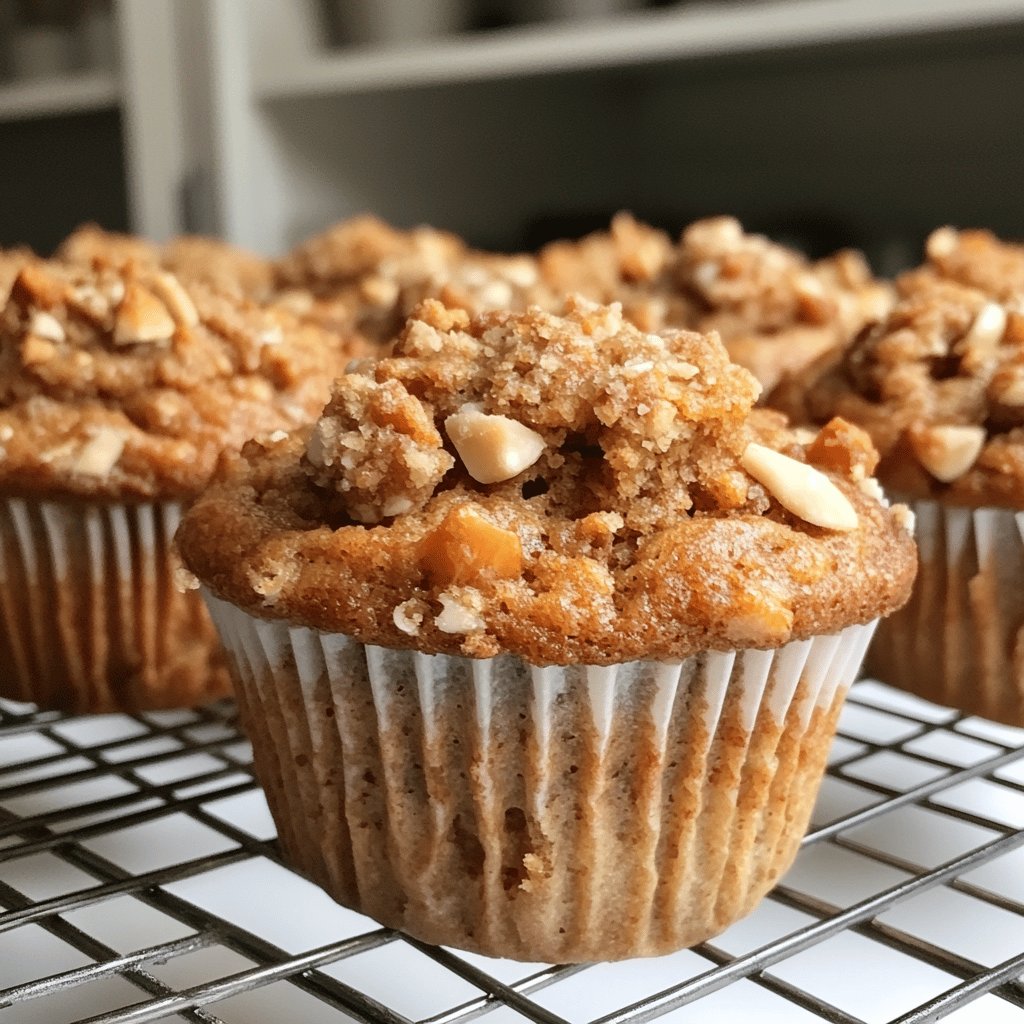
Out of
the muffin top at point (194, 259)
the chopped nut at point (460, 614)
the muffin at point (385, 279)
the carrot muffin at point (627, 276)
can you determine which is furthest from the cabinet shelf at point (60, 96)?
the chopped nut at point (460, 614)

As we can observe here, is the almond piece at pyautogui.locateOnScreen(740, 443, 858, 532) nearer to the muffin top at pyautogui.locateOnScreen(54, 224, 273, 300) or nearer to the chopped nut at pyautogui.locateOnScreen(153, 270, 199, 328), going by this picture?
the chopped nut at pyautogui.locateOnScreen(153, 270, 199, 328)

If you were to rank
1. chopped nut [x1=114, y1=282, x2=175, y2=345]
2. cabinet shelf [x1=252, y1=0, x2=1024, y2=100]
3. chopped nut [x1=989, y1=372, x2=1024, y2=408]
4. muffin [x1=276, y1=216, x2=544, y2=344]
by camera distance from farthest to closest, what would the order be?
cabinet shelf [x1=252, y1=0, x2=1024, y2=100]
muffin [x1=276, y1=216, x2=544, y2=344]
chopped nut [x1=114, y1=282, x2=175, y2=345]
chopped nut [x1=989, y1=372, x2=1024, y2=408]

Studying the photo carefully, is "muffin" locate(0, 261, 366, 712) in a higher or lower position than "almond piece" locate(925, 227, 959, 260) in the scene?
lower

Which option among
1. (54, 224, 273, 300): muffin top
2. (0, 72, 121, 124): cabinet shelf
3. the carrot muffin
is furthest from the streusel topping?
(0, 72, 121, 124): cabinet shelf

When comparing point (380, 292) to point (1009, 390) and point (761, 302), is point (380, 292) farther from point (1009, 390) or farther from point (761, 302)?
point (1009, 390)

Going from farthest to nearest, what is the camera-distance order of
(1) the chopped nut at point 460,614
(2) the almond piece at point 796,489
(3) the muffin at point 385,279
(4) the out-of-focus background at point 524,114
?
1. (4) the out-of-focus background at point 524,114
2. (3) the muffin at point 385,279
3. (2) the almond piece at point 796,489
4. (1) the chopped nut at point 460,614

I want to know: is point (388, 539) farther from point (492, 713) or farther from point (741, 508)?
point (741, 508)

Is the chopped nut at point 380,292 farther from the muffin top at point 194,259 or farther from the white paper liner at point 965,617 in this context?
the white paper liner at point 965,617

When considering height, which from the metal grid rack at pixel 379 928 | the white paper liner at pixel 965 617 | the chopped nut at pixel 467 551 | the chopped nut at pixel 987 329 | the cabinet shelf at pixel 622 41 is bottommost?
the metal grid rack at pixel 379 928
